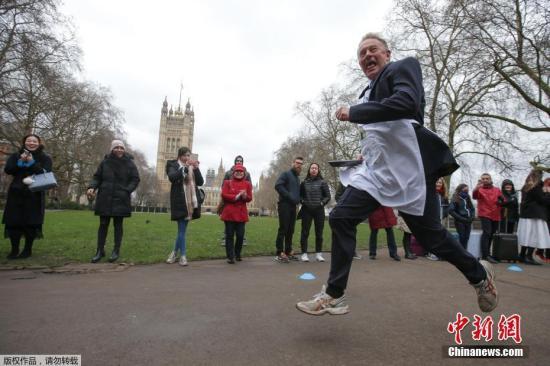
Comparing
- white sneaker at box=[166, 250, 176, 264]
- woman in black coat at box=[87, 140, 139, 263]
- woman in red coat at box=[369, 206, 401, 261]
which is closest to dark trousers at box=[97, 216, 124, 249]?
woman in black coat at box=[87, 140, 139, 263]

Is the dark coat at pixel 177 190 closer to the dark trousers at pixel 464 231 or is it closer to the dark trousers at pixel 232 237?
the dark trousers at pixel 232 237

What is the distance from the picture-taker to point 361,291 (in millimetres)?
4195

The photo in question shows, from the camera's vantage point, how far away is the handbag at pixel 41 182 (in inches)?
229

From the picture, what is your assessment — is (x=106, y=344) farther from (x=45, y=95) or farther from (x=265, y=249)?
(x=45, y=95)

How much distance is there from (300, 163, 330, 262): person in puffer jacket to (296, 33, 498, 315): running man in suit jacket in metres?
4.49

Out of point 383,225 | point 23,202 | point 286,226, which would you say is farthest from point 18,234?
point 383,225

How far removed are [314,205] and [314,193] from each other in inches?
11.1

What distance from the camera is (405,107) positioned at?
246cm

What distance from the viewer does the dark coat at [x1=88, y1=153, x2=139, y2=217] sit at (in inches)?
246

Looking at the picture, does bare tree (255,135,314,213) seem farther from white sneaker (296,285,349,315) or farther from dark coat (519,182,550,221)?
white sneaker (296,285,349,315)

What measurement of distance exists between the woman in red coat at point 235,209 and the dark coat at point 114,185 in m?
1.82

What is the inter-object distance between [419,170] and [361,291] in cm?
210

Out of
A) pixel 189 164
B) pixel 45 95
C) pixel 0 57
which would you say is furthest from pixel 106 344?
pixel 45 95

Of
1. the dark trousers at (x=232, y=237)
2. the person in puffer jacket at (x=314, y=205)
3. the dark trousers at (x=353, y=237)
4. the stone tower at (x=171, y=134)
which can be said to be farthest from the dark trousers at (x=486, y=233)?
the stone tower at (x=171, y=134)
